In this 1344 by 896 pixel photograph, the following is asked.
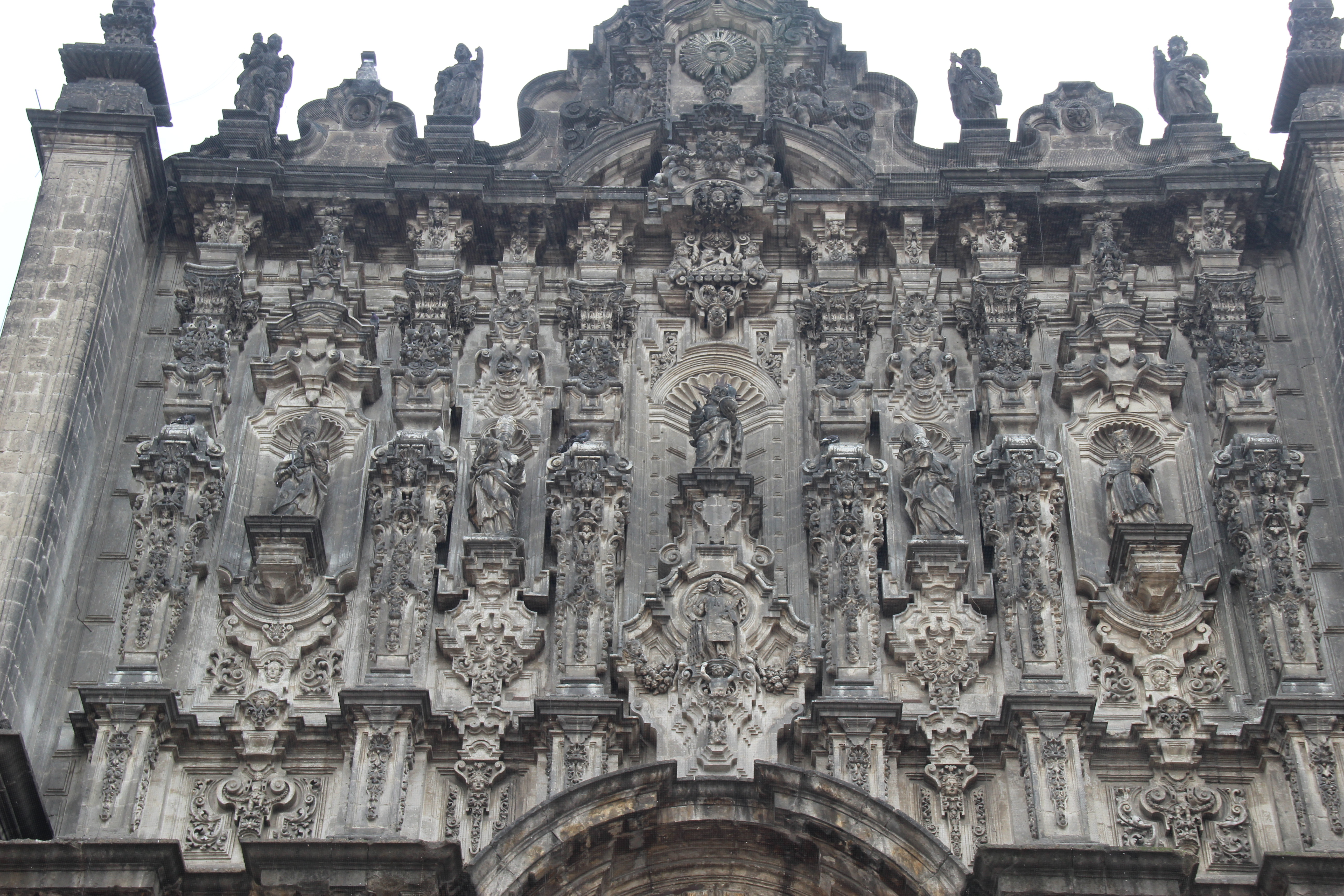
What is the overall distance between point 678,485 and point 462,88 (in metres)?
5.14

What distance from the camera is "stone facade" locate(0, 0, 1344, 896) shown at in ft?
41.6

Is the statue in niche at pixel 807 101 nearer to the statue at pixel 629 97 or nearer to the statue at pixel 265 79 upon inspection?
the statue at pixel 629 97

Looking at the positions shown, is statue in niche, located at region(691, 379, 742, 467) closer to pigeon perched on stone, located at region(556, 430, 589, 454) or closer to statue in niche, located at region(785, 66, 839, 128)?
pigeon perched on stone, located at region(556, 430, 589, 454)

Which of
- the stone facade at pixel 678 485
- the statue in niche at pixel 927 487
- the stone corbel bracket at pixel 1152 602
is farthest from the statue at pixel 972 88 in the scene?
the stone corbel bracket at pixel 1152 602

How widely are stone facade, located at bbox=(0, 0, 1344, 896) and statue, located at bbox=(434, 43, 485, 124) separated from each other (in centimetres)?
5

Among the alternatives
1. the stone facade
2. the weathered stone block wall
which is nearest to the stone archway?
the stone facade

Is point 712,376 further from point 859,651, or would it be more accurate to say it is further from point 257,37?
point 257,37

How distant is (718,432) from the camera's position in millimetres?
14594

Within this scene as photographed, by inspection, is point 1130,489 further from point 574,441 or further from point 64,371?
point 64,371

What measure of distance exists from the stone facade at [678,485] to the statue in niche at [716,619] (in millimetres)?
45

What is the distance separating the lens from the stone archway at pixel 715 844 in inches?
474

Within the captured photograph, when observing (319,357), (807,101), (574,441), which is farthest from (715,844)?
(807,101)

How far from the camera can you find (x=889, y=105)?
17609 mm

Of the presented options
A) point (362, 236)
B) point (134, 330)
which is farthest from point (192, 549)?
point (362, 236)
